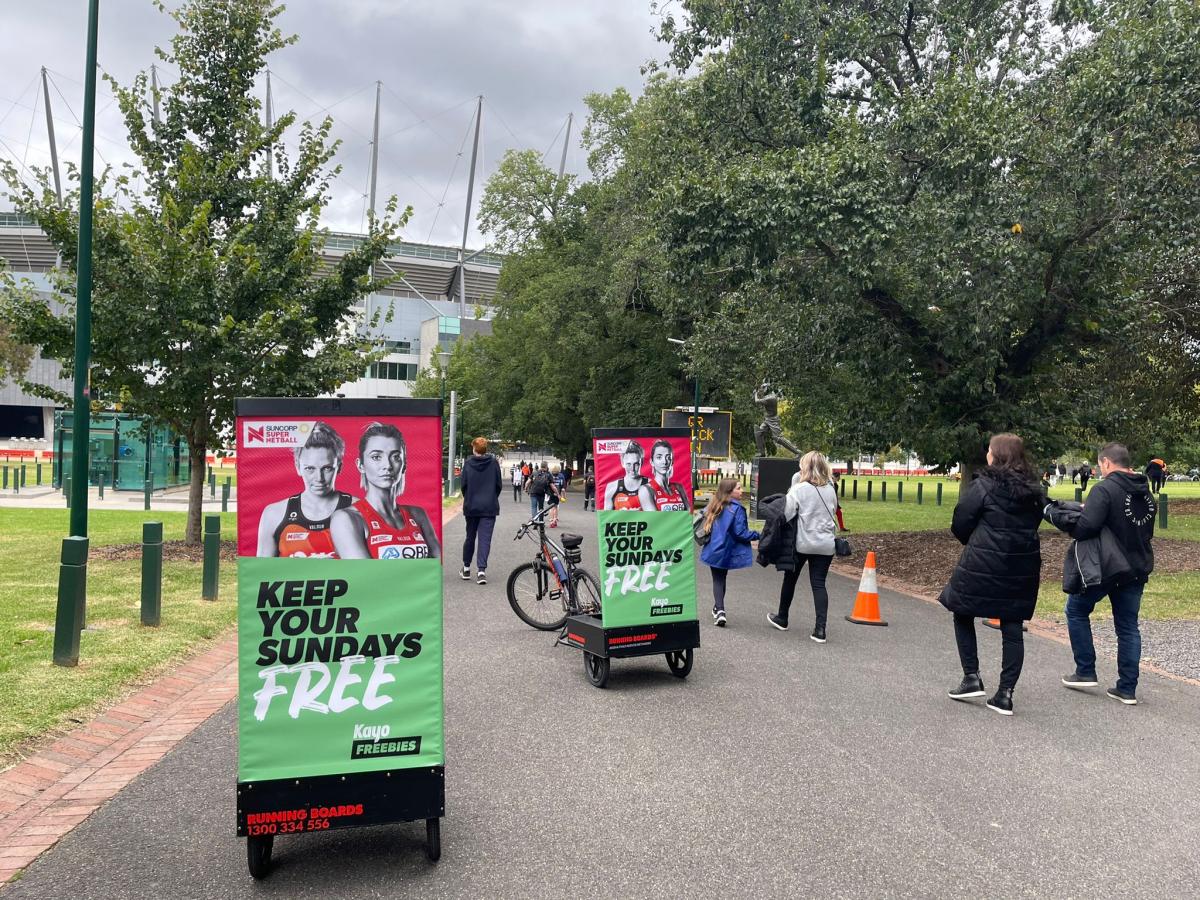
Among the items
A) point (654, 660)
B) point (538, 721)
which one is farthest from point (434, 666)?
point (654, 660)

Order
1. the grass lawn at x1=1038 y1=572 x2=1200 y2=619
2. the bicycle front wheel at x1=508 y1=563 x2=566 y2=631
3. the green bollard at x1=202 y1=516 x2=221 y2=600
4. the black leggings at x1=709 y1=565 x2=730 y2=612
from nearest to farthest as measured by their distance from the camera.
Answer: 1. the bicycle front wheel at x1=508 y1=563 x2=566 y2=631
2. the black leggings at x1=709 y1=565 x2=730 y2=612
3. the green bollard at x1=202 y1=516 x2=221 y2=600
4. the grass lawn at x1=1038 y1=572 x2=1200 y2=619

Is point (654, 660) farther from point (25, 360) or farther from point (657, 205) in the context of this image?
point (25, 360)

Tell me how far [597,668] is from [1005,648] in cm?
273

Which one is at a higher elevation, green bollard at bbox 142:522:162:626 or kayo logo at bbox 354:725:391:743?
kayo logo at bbox 354:725:391:743

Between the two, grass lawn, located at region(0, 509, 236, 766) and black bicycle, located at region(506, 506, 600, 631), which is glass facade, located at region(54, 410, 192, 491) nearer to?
grass lawn, located at region(0, 509, 236, 766)

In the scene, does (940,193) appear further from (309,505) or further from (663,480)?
(309,505)

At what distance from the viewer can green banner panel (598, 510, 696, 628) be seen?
6980 millimetres

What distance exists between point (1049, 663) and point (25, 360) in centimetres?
5169

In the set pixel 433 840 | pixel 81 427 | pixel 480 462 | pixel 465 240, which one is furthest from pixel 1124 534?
pixel 465 240

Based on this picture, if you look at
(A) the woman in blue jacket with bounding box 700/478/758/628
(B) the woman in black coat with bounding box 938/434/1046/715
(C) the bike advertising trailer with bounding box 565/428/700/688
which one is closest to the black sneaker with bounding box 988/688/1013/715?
(B) the woman in black coat with bounding box 938/434/1046/715

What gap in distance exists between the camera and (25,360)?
48312 mm

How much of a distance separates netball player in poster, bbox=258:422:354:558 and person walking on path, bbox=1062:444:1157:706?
199 inches

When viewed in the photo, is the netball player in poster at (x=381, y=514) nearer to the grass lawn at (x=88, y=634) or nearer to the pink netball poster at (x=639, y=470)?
the grass lawn at (x=88, y=634)

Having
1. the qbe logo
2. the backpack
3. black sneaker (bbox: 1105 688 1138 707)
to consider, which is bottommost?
black sneaker (bbox: 1105 688 1138 707)
